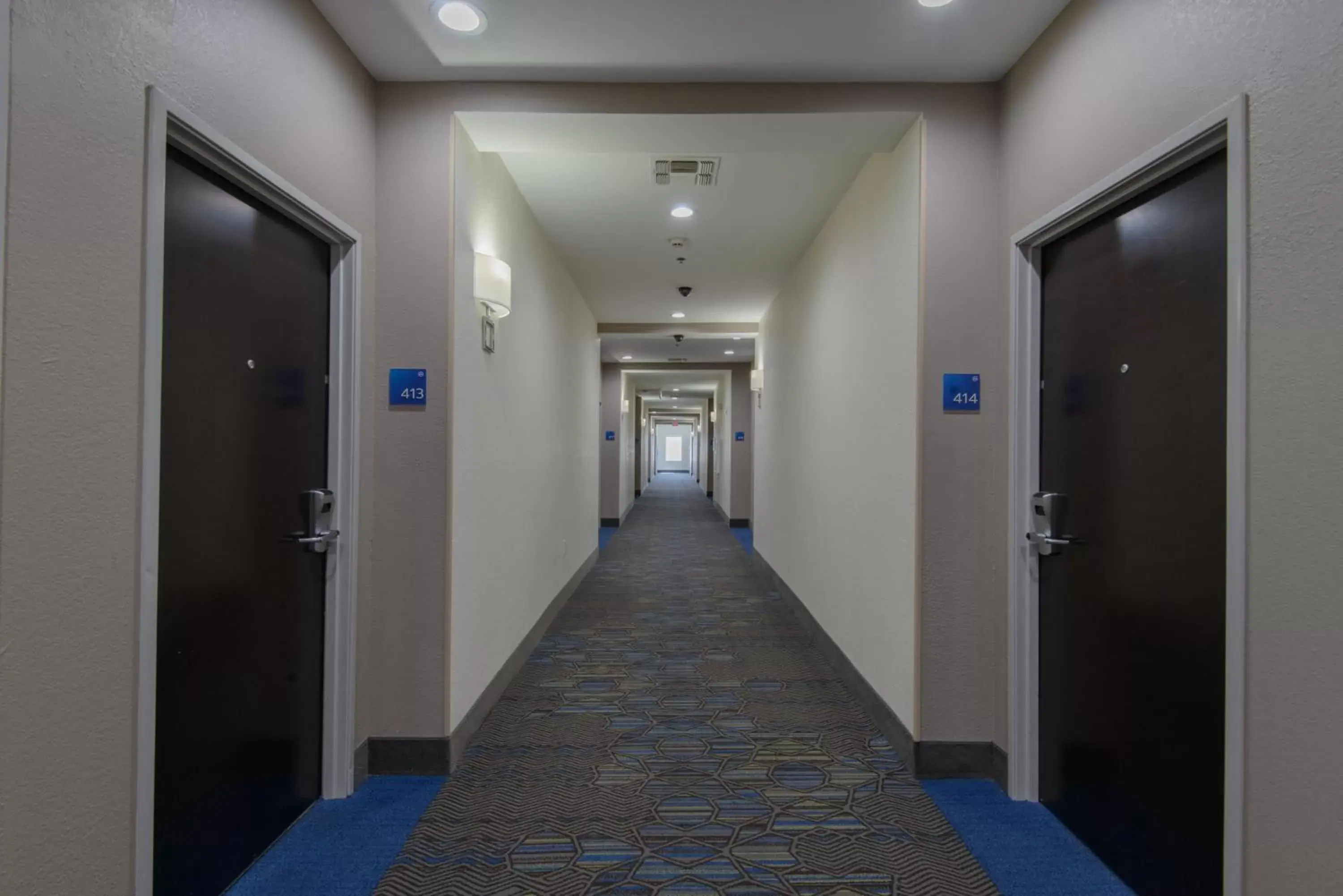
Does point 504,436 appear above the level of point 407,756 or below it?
above

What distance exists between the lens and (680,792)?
7.11ft

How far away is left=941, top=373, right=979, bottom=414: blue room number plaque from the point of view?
2232 millimetres

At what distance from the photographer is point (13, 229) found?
0.99 metres

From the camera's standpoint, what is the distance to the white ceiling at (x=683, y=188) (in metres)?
2.33

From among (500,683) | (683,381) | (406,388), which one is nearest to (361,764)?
(500,683)

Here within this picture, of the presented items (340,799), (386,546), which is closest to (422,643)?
(386,546)

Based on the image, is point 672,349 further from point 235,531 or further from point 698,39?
point 235,531

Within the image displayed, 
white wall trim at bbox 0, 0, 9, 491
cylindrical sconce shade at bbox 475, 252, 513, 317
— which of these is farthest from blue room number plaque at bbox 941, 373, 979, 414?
white wall trim at bbox 0, 0, 9, 491

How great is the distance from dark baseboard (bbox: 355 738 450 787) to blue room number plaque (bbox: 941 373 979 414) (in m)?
2.24

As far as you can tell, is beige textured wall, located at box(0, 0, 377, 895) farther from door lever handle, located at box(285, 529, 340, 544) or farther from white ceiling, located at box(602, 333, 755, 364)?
white ceiling, located at box(602, 333, 755, 364)

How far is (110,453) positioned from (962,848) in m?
2.41

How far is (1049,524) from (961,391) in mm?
541

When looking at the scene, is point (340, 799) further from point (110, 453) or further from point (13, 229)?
point (13, 229)

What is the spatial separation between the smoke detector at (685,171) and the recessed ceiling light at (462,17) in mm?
998
